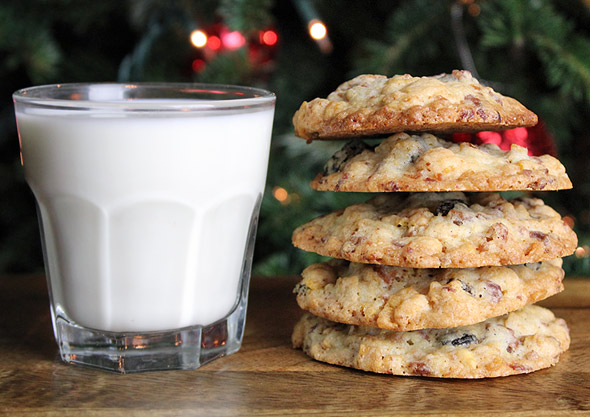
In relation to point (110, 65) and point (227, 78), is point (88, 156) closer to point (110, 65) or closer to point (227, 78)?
point (227, 78)

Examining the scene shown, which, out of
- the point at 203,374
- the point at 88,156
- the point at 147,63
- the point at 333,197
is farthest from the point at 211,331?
the point at 147,63

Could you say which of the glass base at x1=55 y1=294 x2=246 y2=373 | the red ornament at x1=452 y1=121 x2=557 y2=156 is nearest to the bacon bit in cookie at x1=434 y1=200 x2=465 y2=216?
the glass base at x1=55 y1=294 x2=246 y2=373

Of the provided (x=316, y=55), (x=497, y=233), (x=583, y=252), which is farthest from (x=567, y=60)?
(x=497, y=233)

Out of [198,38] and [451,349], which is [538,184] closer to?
[451,349]

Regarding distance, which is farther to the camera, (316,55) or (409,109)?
(316,55)

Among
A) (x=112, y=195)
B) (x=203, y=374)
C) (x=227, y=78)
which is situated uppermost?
(x=227, y=78)

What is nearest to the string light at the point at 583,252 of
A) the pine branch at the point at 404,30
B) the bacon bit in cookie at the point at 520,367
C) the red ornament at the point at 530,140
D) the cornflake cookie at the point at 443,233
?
the red ornament at the point at 530,140
